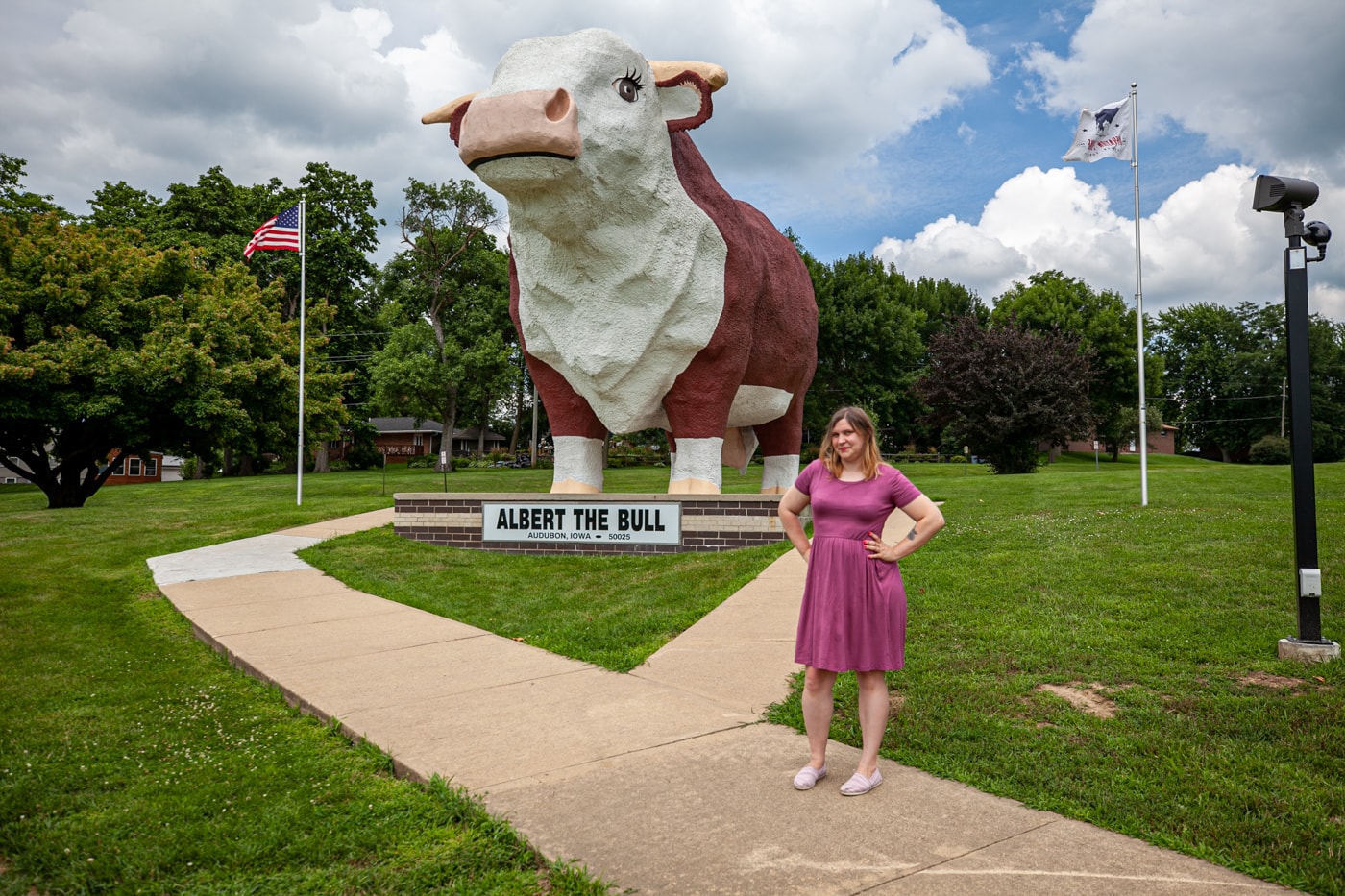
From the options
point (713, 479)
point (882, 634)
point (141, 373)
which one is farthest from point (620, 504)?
point (141, 373)

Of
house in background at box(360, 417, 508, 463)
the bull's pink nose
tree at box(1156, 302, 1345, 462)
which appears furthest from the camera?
house in background at box(360, 417, 508, 463)

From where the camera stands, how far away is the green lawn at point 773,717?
237cm

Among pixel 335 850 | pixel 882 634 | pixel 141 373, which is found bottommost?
pixel 335 850

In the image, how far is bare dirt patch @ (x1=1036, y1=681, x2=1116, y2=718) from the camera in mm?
3498

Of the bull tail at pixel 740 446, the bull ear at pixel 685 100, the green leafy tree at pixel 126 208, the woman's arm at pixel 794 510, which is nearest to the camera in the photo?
the woman's arm at pixel 794 510

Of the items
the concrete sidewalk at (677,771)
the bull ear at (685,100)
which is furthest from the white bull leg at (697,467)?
the bull ear at (685,100)

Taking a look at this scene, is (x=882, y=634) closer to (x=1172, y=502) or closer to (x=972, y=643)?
(x=972, y=643)

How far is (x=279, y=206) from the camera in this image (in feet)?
98.7

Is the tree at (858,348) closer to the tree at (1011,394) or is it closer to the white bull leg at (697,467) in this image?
the tree at (1011,394)

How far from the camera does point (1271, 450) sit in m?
36.5

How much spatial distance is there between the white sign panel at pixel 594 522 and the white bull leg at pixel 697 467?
22cm

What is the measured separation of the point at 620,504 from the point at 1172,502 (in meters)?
6.62

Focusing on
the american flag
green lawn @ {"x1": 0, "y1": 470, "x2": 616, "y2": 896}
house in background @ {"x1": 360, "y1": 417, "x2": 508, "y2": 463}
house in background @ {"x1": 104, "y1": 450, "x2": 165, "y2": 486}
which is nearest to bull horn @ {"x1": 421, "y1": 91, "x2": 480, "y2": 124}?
green lawn @ {"x1": 0, "y1": 470, "x2": 616, "y2": 896}

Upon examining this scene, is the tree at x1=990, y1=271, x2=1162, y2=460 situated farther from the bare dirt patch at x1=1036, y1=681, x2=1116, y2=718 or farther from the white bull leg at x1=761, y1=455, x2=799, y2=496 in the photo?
the bare dirt patch at x1=1036, y1=681, x2=1116, y2=718
